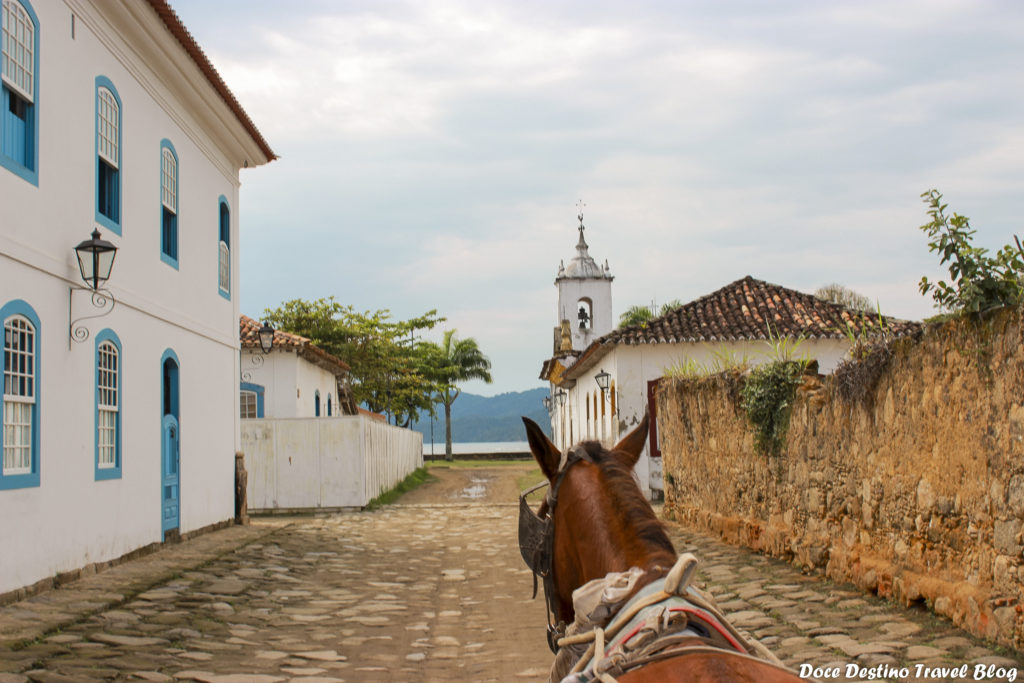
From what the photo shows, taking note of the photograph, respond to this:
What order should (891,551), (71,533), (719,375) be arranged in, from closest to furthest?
(891,551)
(71,533)
(719,375)

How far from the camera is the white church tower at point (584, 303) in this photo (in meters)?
38.1

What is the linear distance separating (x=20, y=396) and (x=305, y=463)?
11.0 metres

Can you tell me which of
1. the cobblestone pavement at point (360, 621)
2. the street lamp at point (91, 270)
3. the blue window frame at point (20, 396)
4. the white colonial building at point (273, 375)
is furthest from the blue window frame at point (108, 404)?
the white colonial building at point (273, 375)

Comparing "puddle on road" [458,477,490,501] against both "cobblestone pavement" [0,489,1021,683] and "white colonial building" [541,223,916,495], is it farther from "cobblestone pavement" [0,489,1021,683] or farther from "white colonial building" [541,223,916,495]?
"cobblestone pavement" [0,489,1021,683]

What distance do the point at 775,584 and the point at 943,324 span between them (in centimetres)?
340

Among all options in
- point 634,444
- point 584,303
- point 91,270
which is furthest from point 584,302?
point 634,444

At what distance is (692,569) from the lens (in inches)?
90.8

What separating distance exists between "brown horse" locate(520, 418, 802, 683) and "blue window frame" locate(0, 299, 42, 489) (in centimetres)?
667

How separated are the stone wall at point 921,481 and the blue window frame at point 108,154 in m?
8.22

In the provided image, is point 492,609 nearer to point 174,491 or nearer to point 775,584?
point 775,584

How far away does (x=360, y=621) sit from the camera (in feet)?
27.5

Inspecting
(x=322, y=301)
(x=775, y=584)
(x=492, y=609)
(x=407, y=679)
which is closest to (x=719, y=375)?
(x=775, y=584)

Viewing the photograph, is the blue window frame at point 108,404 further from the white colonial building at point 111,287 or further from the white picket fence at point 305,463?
the white picket fence at point 305,463

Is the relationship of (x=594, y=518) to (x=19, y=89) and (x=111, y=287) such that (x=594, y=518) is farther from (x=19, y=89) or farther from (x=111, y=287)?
(x=111, y=287)
